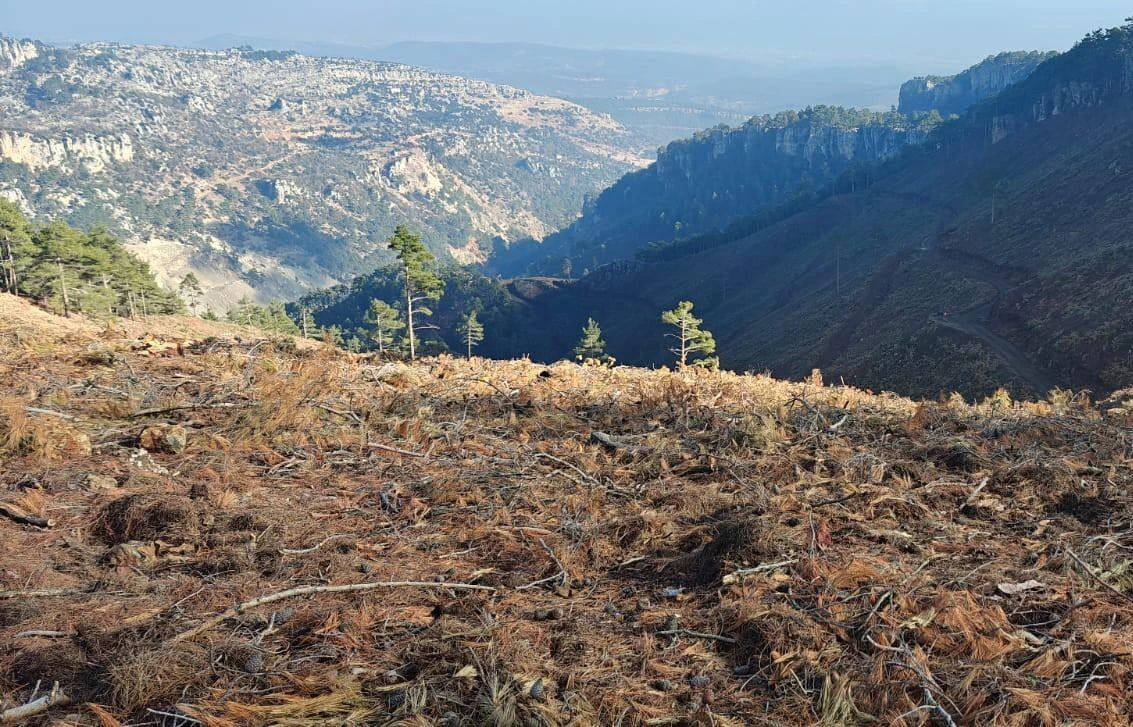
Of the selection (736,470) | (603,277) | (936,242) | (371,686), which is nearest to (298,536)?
(371,686)

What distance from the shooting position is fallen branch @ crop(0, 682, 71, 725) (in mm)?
2535

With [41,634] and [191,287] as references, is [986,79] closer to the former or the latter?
[191,287]

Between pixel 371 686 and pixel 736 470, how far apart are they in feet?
11.3

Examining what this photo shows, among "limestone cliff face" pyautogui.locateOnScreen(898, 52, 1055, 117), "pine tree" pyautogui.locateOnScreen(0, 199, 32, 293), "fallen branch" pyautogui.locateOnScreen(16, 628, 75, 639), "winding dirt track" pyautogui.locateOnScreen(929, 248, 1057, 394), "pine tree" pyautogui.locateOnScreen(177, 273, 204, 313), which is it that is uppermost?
"limestone cliff face" pyautogui.locateOnScreen(898, 52, 1055, 117)

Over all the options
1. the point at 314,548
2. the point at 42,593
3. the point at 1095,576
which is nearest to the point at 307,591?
the point at 314,548

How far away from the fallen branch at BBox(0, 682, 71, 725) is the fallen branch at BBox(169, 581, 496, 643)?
0.40m

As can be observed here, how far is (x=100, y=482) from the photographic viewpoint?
15.9ft

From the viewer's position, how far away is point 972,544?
4.14m

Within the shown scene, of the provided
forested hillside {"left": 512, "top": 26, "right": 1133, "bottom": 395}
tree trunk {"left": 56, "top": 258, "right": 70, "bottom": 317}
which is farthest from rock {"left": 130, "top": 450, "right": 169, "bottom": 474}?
tree trunk {"left": 56, "top": 258, "right": 70, "bottom": 317}

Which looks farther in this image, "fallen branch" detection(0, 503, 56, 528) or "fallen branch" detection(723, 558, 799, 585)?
"fallen branch" detection(0, 503, 56, 528)

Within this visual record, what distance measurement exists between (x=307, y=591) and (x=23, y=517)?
2.12 metres

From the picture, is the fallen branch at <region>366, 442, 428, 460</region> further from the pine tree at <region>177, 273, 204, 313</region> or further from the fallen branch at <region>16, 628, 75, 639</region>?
the pine tree at <region>177, 273, 204, 313</region>

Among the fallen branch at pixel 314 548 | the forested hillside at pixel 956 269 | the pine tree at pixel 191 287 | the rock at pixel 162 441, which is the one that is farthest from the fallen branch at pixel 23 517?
the pine tree at pixel 191 287

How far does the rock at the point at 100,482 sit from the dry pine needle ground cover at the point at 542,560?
0.14 feet
